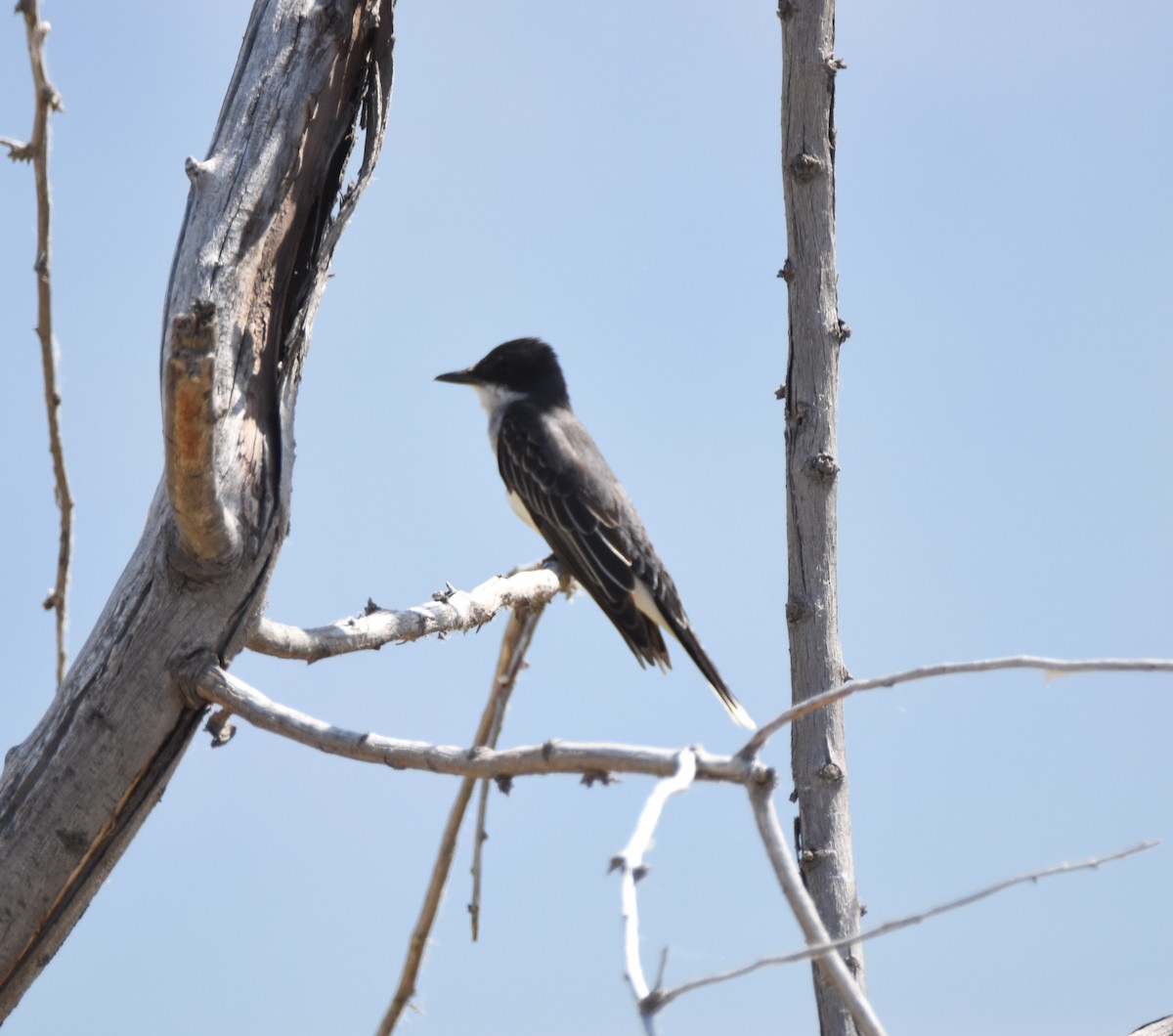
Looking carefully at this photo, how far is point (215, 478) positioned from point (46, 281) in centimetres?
70

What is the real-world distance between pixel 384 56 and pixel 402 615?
1.65 m

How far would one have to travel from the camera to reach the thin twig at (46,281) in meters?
2.61

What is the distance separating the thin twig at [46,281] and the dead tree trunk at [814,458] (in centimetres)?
200

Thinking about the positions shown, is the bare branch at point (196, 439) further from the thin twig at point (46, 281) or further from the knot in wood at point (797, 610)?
the knot in wood at point (797, 610)

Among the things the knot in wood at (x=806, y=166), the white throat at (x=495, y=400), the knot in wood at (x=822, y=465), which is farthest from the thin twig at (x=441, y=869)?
the white throat at (x=495, y=400)

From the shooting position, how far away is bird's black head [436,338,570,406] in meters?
7.93

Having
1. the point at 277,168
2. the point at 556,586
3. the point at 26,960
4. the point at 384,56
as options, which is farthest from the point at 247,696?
the point at 556,586

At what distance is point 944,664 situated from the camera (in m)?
1.68

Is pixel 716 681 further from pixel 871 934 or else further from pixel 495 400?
pixel 871 934

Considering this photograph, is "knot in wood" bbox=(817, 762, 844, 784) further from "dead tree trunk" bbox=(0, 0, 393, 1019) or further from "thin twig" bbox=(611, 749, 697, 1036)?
"thin twig" bbox=(611, 749, 697, 1036)

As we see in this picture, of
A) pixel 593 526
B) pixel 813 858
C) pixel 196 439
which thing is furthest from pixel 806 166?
pixel 593 526

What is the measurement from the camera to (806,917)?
1523 millimetres

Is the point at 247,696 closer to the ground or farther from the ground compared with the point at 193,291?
closer to the ground

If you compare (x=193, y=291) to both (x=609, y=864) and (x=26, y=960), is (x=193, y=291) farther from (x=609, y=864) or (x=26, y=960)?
(x=609, y=864)
